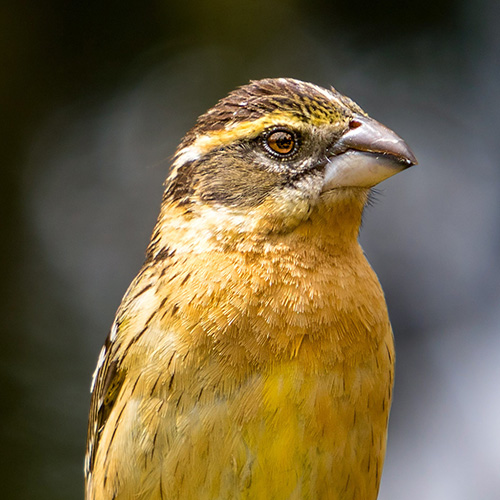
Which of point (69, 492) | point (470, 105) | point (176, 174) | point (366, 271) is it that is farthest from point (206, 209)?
point (470, 105)

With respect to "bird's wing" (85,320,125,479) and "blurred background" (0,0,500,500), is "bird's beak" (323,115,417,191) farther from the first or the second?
"blurred background" (0,0,500,500)

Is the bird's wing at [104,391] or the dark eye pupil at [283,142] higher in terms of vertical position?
the dark eye pupil at [283,142]

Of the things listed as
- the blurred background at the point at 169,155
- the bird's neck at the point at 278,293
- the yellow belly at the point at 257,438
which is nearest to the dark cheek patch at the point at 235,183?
the bird's neck at the point at 278,293

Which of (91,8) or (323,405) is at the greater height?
(91,8)

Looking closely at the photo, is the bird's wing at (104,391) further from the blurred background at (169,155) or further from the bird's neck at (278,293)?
the blurred background at (169,155)

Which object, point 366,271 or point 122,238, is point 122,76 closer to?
point 122,238

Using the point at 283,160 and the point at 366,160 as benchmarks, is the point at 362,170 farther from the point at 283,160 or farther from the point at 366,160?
the point at 283,160

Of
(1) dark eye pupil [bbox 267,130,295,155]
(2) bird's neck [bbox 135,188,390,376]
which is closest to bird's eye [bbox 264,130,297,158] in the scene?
(1) dark eye pupil [bbox 267,130,295,155]

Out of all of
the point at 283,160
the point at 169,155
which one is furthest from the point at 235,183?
the point at 169,155
